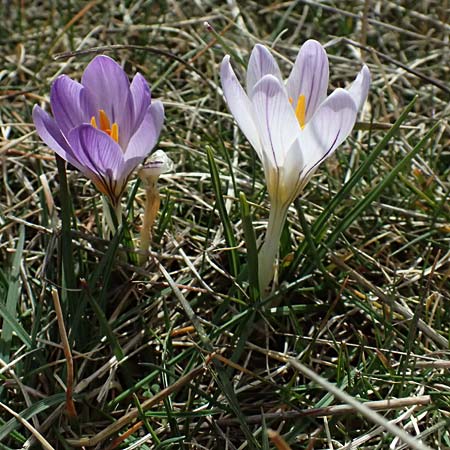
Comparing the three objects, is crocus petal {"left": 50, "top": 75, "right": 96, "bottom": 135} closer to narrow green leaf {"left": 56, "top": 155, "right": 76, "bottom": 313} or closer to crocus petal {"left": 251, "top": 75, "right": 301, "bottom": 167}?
narrow green leaf {"left": 56, "top": 155, "right": 76, "bottom": 313}

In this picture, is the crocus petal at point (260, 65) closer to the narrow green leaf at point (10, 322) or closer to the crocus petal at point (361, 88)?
the crocus petal at point (361, 88)

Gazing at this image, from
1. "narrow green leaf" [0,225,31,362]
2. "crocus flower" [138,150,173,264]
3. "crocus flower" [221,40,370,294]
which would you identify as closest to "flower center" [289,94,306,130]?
"crocus flower" [221,40,370,294]

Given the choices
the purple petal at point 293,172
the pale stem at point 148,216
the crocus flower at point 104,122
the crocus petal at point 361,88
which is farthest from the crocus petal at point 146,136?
the crocus petal at point 361,88

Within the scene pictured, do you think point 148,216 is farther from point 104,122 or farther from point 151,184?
point 104,122

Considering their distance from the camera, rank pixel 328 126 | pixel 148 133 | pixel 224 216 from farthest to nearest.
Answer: pixel 224 216, pixel 148 133, pixel 328 126

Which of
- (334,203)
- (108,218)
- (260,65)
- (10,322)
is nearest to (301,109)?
(260,65)

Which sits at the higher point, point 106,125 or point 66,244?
point 106,125
